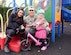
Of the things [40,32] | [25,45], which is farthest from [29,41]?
[40,32]

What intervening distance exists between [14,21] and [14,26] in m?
0.14

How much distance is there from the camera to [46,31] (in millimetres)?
5191

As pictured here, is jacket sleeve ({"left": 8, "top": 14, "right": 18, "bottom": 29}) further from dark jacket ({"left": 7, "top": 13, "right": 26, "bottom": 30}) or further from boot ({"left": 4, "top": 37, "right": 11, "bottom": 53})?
boot ({"left": 4, "top": 37, "right": 11, "bottom": 53})

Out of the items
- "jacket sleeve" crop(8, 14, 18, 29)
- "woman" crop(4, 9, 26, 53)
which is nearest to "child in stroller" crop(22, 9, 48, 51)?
"woman" crop(4, 9, 26, 53)

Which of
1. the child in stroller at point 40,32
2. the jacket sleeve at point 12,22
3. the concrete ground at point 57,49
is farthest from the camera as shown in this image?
the child in stroller at point 40,32

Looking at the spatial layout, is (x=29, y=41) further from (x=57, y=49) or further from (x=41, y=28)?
(x=57, y=49)

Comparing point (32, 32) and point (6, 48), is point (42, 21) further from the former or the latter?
point (6, 48)

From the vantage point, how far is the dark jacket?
16.2 feet

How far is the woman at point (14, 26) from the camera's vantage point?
16.0ft

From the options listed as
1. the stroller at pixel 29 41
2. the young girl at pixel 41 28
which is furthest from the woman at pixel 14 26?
the young girl at pixel 41 28

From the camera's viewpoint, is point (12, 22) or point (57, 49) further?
point (57, 49)

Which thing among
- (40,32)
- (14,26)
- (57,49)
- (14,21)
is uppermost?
(14,21)

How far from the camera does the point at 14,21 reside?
16.5 feet

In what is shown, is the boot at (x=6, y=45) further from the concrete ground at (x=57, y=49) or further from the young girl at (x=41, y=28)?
the young girl at (x=41, y=28)
